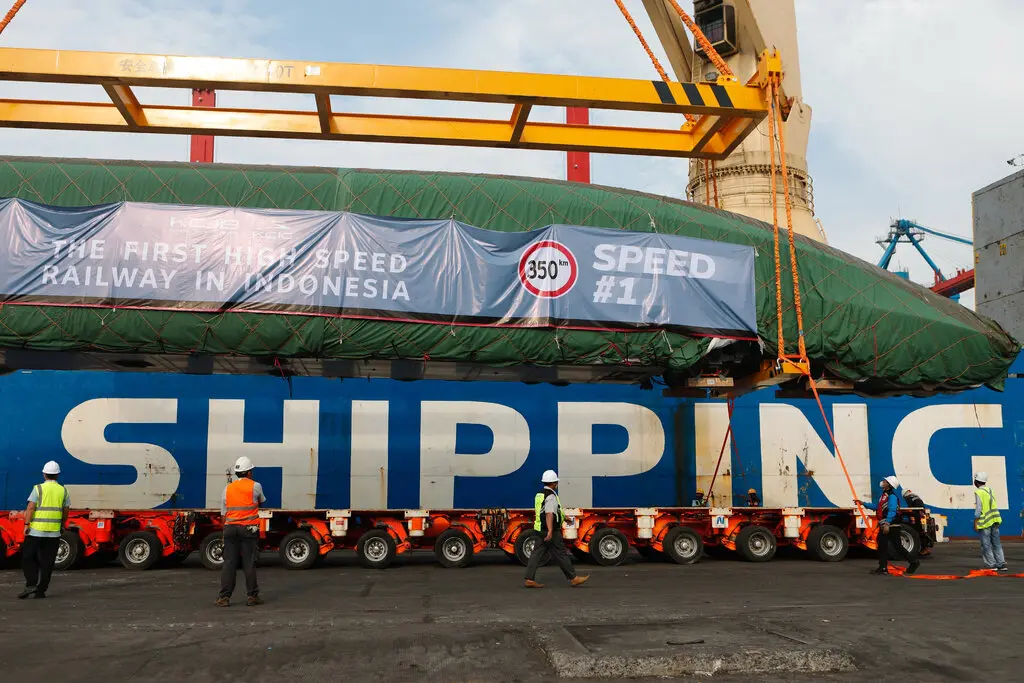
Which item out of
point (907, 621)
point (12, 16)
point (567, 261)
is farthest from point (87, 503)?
point (907, 621)

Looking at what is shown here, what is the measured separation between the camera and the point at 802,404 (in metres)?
21.4

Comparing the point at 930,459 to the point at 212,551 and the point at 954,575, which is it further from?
the point at 212,551

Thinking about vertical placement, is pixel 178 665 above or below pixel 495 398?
below

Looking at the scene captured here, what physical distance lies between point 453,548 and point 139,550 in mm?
5590

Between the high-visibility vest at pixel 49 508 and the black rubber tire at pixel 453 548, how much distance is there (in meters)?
6.31

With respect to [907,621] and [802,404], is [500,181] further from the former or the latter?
[802,404]

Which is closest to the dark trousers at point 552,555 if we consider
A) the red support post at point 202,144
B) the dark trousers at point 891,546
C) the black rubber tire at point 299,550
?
the black rubber tire at point 299,550

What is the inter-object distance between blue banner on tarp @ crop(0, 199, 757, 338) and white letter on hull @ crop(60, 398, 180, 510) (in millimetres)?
6779

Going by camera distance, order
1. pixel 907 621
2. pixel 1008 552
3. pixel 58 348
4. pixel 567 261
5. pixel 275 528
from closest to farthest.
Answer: pixel 907 621, pixel 58 348, pixel 567 261, pixel 275 528, pixel 1008 552

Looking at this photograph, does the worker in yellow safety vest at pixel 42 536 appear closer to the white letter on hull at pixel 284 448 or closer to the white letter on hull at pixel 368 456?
the white letter on hull at pixel 284 448

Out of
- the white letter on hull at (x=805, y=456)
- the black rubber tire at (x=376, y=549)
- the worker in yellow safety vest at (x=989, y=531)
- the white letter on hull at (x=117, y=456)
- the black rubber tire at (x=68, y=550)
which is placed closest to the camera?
the worker in yellow safety vest at (x=989, y=531)

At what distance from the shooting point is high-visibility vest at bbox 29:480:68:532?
452 inches

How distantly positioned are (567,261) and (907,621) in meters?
7.53

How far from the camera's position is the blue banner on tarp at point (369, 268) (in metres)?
13.4
